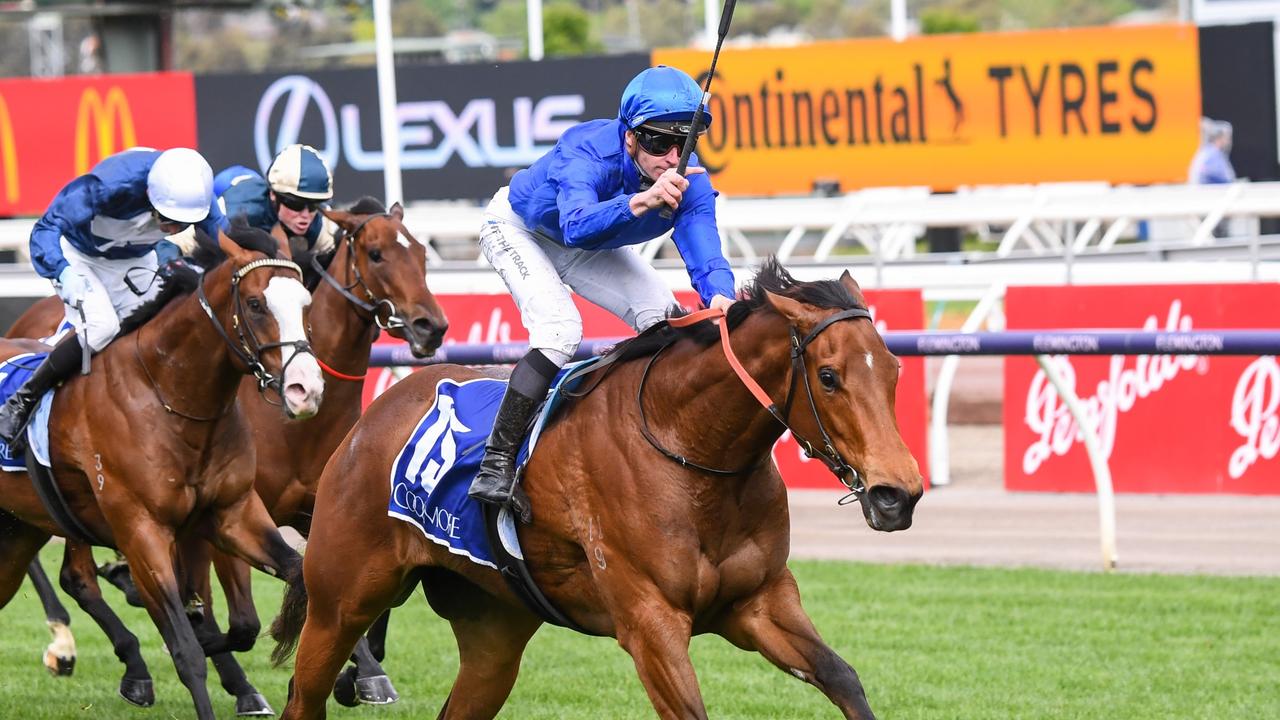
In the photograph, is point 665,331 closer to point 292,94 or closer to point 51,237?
point 51,237

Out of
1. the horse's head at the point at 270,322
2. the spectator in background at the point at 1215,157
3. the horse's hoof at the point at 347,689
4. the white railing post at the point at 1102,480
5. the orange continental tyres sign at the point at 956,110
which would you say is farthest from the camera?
the spectator in background at the point at 1215,157

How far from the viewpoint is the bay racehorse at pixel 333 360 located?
6.45 meters

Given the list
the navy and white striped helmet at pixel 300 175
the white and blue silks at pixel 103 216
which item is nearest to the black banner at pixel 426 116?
the navy and white striped helmet at pixel 300 175

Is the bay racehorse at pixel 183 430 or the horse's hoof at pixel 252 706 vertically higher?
the bay racehorse at pixel 183 430

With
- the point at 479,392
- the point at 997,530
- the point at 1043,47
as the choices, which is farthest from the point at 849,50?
the point at 479,392

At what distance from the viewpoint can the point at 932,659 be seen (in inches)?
254

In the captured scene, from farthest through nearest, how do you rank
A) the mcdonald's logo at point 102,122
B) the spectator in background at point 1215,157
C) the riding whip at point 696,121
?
the mcdonald's logo at point 102,122 < the spectator in background at point 1215,157 < the riding whip at point 696,121

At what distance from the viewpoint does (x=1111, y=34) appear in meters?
12.5

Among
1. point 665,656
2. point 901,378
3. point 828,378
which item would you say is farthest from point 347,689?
point 901,378

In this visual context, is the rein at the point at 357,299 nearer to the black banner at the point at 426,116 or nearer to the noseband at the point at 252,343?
the noseband at the point at 252,343

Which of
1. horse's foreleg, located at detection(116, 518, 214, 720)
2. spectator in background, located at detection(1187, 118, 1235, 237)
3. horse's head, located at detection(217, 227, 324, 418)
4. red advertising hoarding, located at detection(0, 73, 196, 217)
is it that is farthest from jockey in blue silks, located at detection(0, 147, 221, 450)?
spectator in background, located at detection(1187, 118, 1235, 237)

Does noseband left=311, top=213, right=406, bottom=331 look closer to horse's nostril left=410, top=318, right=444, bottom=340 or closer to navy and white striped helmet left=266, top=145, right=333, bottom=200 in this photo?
horse's nostril left=410, top=318, right=444, bottom=340

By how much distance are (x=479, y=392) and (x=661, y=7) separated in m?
71.9

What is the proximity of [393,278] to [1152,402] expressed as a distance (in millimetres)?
4377
